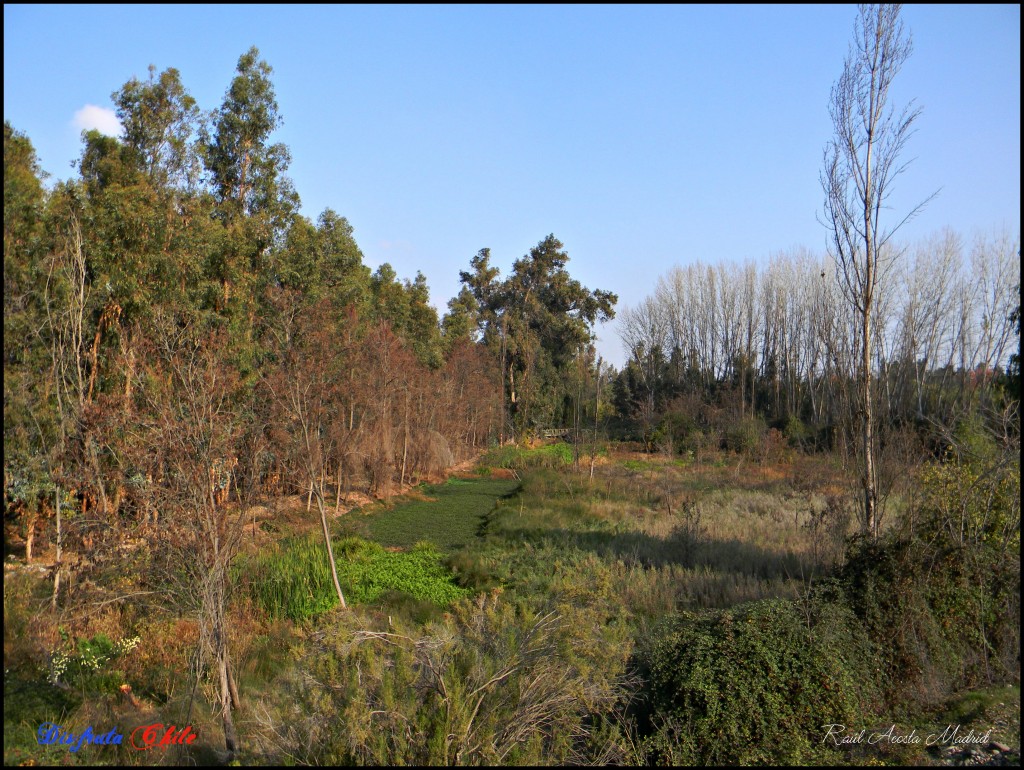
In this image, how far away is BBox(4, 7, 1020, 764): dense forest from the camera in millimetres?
4434

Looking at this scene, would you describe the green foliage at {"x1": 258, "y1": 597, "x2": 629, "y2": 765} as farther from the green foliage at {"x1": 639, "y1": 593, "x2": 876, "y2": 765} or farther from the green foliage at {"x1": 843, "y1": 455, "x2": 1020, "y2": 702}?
the green foliage at {"x1": 843, "y1": 455, "x2": 1020, "y2": 702}

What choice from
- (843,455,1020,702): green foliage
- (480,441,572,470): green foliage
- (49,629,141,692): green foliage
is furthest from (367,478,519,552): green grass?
(843,455,1020,702): green foliage

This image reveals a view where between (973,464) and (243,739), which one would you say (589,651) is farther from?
(973,464)

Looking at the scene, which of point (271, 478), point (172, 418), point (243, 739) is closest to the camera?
point (243, 739)

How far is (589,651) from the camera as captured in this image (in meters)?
4.54

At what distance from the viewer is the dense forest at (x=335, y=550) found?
443 cm

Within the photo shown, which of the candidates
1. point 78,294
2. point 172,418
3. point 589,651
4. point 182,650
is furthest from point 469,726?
point 78,294

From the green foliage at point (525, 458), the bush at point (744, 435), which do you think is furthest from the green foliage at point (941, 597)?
the green foliage at point (525, 458)

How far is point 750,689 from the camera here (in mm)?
4957

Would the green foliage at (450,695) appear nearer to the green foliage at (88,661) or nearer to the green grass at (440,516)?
the green foliage at (88,661)

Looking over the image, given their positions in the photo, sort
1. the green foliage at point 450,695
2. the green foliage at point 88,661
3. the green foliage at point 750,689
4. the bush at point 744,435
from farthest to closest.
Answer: the bush at point 744,435 < the green foliage at point 88,661 < the green foliage at point 750,689 < the green foliage at point 450,695

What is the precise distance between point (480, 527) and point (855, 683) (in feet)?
39.1

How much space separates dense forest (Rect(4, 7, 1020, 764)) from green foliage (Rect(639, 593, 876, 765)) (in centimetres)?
2

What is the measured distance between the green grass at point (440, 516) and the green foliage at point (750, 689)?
9112 millimetres
